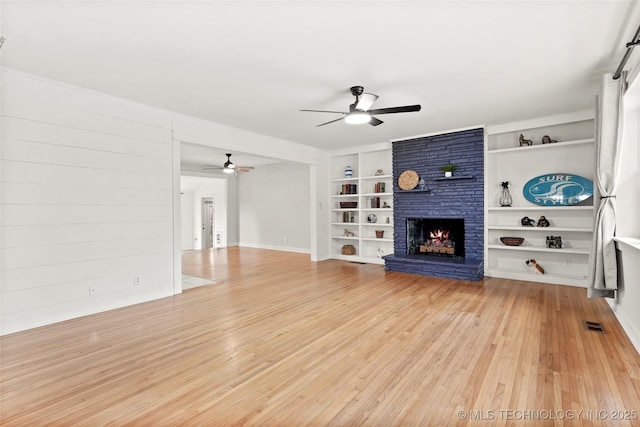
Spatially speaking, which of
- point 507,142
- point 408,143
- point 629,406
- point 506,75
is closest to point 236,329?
point 629,406

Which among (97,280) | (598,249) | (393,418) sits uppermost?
(598,249)

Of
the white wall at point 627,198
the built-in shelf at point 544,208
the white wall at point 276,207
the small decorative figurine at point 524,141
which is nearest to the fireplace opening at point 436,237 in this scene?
the built-in shelf at point 544,208

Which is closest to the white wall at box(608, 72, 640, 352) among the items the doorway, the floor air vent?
the floor air vent

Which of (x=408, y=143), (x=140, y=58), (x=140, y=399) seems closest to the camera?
(x=140, y=399)

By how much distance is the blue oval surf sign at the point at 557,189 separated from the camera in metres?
4.78

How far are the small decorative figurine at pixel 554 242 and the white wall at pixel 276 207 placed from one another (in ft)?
18.4

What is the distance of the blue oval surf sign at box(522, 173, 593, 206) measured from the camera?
4.78 m

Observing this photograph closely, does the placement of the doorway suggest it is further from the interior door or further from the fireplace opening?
the fireplace opening

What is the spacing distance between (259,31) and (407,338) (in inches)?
119

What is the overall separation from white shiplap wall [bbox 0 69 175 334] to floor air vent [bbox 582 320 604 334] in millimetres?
5131

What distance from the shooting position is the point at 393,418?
1.84 metres

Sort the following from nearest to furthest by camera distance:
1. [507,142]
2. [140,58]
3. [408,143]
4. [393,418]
Answer: [393,418]
[140,58]
[507,142]
[408,143]

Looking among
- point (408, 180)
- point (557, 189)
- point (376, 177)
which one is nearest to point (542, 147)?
point (557, 189)

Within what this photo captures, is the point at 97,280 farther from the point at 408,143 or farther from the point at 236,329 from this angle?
the point at 408,143
